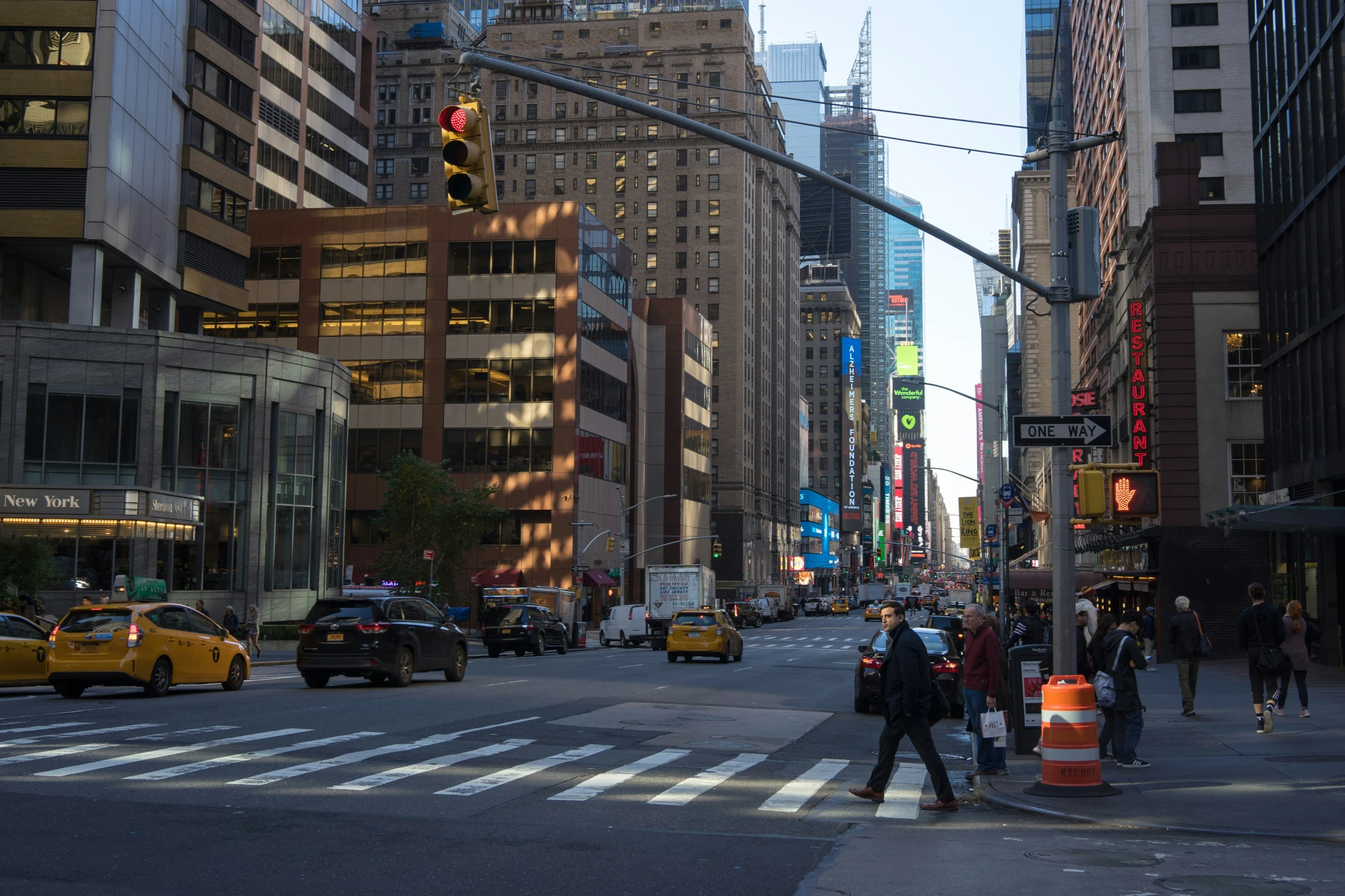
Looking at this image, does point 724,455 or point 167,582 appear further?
point 724,455

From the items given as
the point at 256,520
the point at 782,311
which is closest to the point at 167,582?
the point at 256,520

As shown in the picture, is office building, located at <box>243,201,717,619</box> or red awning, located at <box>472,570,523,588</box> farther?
red awning, located at <box>472,570,523,588</box>

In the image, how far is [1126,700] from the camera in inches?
578

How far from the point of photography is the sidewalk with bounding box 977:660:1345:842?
11.0 metres

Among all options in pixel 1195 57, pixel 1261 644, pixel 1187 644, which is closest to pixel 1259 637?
pixel 1261 644

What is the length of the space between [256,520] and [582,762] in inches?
1478

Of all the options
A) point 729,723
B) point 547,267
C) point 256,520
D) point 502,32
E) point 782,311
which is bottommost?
point 729,723

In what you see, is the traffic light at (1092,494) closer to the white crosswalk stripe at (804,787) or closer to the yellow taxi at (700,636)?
the white crosswalk stripe at (804,787)

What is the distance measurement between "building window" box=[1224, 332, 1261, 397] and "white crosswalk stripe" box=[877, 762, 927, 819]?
33.1m

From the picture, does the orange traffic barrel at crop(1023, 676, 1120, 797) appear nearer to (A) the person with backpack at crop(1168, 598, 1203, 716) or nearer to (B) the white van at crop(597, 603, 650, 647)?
(A) the person with backpack at crop(1168, 598, 1203, 716)

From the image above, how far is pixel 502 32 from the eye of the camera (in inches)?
5187

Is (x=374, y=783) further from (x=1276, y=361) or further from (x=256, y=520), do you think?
(x=256, y=520)

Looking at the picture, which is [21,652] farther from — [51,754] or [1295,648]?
[1295,648]

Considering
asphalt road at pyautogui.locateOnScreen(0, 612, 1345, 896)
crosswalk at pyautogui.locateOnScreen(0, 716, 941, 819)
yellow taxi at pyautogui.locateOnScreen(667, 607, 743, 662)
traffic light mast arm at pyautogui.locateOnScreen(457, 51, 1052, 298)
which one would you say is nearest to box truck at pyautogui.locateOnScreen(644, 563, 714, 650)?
yellow taxi at pyautogui.locateOnScreen(667, 607, 743, 662)
